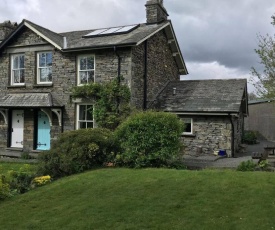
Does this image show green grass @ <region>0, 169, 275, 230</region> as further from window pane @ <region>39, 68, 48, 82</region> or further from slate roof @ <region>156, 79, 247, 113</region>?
window pane @ <region>39, 68, 48, 82</region>

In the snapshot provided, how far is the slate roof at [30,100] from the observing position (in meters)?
18.0

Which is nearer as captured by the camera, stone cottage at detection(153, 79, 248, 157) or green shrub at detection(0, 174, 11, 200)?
green shrub at detection(0, 174, 11, 200)

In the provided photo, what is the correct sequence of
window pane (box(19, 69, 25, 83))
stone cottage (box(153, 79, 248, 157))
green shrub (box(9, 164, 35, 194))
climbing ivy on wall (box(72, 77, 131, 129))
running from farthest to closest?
window pane (box(19, 69, 25, 83)) < stone cottage (box(153, 79, 248, 157)) < climbing ivy on wall (box(72, 77, 131, 129)) < green shrub (box(9, 164, 35, 194))

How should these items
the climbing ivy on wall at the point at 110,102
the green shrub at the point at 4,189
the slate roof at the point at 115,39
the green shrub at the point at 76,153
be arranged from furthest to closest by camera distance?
1. the slate roof at the point at 115,39
2. the climbing ivy on wall at the point at 110,102
3. the green shrub at the point at 76,153
4. the green shrub at the point at 4,189

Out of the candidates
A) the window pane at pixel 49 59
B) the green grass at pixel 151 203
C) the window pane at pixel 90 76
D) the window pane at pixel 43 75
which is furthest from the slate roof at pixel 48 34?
the green grass at pixel 151 203

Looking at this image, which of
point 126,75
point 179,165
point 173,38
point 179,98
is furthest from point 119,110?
point 173,38

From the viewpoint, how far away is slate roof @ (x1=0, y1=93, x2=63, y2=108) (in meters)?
18.0

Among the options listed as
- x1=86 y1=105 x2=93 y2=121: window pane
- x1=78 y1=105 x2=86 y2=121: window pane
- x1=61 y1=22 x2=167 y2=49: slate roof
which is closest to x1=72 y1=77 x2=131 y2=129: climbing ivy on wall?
x1=86 y1=105 x2=93 y2=121: window pane

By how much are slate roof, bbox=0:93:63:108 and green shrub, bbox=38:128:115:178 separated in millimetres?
6494

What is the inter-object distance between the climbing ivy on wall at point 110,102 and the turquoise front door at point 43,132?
380cm

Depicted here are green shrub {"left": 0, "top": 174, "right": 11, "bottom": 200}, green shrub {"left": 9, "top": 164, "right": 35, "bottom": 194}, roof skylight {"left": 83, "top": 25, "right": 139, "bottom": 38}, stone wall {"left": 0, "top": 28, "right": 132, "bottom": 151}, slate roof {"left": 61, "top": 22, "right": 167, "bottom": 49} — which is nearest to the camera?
green shrub {"left": 0, "top": 174, "right": 11, "bottom": 200}

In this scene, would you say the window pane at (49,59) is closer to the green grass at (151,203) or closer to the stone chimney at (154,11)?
the stone chimney at (154,11)

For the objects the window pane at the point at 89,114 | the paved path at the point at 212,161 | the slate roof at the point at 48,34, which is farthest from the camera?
the slate roof at the point at 48,34

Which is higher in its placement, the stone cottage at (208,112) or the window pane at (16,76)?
the window pane at (16,76)
